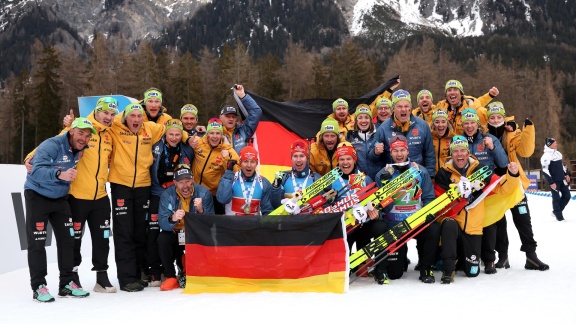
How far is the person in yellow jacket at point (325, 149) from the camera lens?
6.57 m

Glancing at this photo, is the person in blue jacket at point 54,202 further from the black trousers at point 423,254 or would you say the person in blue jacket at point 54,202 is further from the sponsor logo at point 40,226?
the black trousers at point 423,254

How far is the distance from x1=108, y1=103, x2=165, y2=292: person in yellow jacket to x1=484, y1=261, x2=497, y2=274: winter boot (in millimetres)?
3964

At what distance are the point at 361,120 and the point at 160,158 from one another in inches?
102

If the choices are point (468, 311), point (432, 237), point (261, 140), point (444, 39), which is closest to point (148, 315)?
point (468, 311)

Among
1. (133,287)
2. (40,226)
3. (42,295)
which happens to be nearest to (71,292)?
(42,295)

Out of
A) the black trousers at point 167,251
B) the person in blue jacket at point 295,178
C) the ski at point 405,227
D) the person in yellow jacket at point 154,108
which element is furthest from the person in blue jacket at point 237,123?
the ski at point 405,227

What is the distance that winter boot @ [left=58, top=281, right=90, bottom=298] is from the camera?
5457 millimetres

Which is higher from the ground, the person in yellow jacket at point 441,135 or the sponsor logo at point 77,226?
the person in yellow jacket at point 441,135

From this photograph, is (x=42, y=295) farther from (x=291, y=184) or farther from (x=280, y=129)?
(x=280, y=129)

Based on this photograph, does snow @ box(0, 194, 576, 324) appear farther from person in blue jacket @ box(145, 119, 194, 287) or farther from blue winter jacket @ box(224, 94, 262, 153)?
blue winter jacket @ box(224, 94, 262, 153)

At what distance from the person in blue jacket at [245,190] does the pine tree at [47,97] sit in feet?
→ 140

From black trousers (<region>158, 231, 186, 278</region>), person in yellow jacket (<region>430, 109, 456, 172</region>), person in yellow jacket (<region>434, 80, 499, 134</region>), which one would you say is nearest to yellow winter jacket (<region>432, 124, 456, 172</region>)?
person in yellow jacket (<region>430, 109, 456, 172</region>)

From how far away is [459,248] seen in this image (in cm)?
623

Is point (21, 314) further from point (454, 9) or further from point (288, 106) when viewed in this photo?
point (454, 9)
